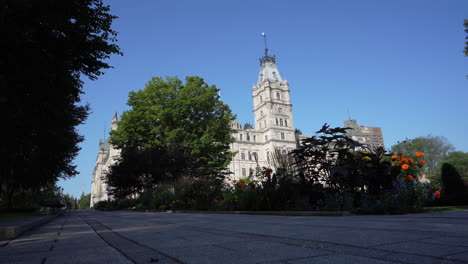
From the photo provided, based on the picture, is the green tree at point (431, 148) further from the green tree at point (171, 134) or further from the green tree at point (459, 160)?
the green tree at point (171, 134)

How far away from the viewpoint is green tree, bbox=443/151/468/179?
2266 inches

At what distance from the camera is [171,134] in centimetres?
2317

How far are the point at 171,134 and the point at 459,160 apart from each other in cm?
6375

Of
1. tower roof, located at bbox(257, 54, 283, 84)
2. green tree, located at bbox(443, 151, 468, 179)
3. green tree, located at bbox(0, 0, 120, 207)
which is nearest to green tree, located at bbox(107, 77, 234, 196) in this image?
green tree, located at bbox(0, 0, 120, 207)

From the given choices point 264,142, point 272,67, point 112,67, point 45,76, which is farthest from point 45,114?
point 272,67

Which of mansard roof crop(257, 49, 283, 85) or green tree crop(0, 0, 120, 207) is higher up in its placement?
mansard roof crop(257, 49, 283, 85)

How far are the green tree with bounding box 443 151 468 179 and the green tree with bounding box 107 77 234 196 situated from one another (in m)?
53.8

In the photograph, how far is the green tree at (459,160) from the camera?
57.6m

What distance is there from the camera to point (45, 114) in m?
9.27

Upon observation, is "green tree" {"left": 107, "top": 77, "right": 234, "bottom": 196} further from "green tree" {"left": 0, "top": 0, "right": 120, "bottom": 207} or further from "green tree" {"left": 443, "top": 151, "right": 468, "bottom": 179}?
"green tree" {"left": 443, "top": 151, "right": 468, "bottom": 179}

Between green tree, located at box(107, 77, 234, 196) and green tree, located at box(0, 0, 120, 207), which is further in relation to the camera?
green tree, located at box(107, 77, 234, 196)

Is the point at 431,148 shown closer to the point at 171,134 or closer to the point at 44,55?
the point at 171,134

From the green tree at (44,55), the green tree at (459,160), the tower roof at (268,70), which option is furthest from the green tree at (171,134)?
the green tree at (459,160)

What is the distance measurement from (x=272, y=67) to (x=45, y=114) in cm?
7059
